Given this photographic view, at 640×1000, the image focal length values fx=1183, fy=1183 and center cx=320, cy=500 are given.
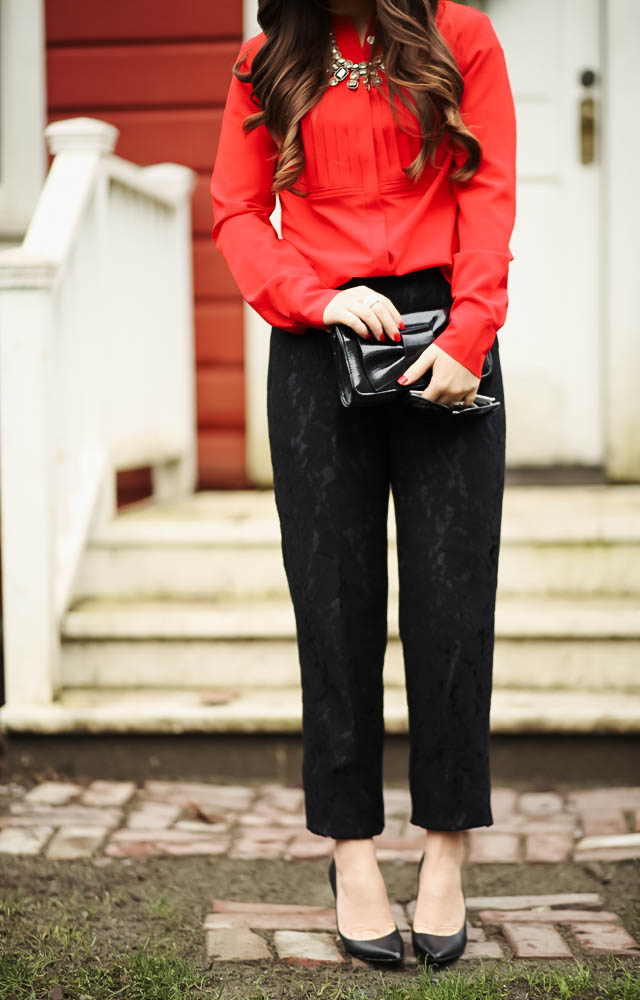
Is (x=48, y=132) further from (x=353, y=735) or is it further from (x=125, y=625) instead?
(x=353, y=735)

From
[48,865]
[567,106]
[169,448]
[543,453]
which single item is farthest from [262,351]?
[48,865]

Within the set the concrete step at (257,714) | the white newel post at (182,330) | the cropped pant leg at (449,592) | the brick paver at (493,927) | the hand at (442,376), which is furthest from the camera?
the white newel post at (182,330)

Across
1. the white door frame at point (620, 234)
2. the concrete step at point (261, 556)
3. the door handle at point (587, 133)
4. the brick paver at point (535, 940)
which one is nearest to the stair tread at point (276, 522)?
the concrete step at point (261, 556)

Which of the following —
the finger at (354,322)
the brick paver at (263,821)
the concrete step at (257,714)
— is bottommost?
the brick paver at (263,821)

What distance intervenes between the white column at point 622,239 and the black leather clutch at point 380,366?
2.65 m

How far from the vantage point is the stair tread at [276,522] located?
351 cm

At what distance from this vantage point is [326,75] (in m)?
1.95

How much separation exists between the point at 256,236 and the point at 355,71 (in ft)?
1.02

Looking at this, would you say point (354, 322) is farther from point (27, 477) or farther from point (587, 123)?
point (587, 123)

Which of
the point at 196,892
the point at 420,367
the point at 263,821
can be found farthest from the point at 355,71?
the point at 263,821

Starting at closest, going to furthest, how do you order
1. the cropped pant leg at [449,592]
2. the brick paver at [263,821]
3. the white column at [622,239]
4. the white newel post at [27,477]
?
the cropped pant leg at [449,592] < the brick paver at [263,821] < the white newel post at [27,477] < the white column at [622,239]

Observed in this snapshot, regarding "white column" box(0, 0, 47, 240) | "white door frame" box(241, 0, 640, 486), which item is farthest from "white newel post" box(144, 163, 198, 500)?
"white column" box(0, 0, 47, 240)

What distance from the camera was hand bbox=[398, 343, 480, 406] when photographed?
1.85 meters

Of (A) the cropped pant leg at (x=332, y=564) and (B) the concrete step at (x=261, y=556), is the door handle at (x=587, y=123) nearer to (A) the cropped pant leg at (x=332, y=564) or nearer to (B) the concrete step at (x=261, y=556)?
(B) the concrete step at (x=261, y=556)
